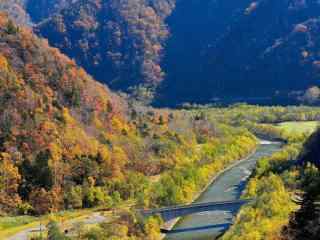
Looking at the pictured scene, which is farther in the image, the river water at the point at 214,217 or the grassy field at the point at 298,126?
the grassy field at the point at 298,126

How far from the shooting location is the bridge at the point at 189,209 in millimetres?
82500

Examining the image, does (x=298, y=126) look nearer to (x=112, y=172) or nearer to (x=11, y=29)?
(x=112, y=172)

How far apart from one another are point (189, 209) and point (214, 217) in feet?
14.8

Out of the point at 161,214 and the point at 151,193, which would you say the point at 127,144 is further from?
the point at 161,214

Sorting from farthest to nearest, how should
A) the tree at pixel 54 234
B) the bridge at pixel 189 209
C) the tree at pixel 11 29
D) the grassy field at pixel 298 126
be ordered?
the grassy field at pixel 298 126 → the tree at pixel 11 29 → the bridge at pixel 189 209 → the tree at pixel 54 234

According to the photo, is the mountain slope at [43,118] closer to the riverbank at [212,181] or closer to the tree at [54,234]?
the riverbank at [212,181]

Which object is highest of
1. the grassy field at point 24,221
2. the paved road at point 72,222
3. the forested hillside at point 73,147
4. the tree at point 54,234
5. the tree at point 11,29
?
the tree at point 11,29

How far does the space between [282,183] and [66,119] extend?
1563 inches

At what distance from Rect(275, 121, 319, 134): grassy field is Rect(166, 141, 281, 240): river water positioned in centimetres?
4458

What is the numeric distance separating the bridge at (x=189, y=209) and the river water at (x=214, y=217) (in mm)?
754

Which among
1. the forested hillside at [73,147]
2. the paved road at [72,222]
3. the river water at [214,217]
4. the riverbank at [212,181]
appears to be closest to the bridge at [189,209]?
the river water at [214,217]

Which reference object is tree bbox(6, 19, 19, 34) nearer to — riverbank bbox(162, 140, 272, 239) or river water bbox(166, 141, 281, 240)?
riverbank bbox(162, 140, 272, 239)

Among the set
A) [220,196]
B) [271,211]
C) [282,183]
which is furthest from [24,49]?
[271,211]

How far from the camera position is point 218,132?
156 meters
